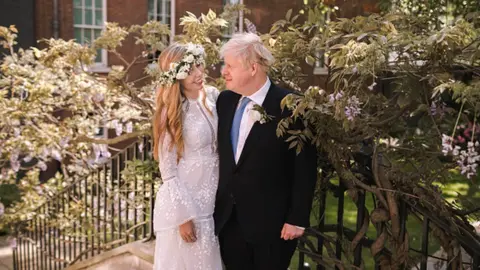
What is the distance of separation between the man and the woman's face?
6.8 inches

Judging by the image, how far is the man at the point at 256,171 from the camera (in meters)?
2.69

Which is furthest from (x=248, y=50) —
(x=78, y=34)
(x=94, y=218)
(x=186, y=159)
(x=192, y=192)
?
(x=78, y=34)

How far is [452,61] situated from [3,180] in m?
6.45

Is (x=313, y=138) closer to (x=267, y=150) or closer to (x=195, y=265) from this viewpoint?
(x=267, y=150)

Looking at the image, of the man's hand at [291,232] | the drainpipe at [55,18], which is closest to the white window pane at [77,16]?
the drainpipe at [55,18]

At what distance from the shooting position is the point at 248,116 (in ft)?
9.18

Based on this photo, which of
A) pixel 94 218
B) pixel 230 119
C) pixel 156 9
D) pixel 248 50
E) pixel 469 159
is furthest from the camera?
pixel 156 9

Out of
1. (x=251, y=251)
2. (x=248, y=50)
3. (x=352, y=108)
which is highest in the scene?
(x=248, y=50)

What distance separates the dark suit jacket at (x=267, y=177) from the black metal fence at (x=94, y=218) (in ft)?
5.60

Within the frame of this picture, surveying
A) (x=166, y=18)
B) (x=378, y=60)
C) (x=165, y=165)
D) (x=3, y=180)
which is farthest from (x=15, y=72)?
(x=166, y=18)

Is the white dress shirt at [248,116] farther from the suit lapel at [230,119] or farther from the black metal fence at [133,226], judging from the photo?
the black metal fence at [133,226]

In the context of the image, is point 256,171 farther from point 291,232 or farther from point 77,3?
point 77,3

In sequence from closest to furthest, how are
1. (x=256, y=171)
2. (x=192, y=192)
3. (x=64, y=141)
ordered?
(x=256, y=171) < (x=192, y=192) < (x=64, y=141)

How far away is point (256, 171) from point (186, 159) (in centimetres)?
49
